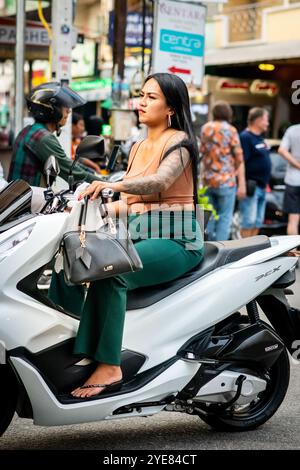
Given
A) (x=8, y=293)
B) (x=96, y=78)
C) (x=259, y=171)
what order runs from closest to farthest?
(x=8, y=293), (x=259, y=171), (x=96, y=78)

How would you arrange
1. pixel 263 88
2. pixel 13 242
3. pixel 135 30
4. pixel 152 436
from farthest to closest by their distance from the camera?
pixel 263 88 → pixel 135 30 → pixel 152 436 → pixel 13 242

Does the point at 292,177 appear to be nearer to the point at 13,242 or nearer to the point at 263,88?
the point at 13,242

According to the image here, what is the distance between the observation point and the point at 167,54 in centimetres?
1127

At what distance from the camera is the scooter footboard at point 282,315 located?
17.1 feet

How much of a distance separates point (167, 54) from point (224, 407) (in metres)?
6.89

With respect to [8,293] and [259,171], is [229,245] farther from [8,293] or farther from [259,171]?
[259,171]

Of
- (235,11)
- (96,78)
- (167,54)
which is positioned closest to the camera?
(167,54)

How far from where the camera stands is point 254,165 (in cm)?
1217

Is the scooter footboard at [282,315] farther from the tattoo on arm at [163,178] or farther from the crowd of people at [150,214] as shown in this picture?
the tattoo on arm at [163,178]

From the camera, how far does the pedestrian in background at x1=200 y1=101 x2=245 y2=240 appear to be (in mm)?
11664

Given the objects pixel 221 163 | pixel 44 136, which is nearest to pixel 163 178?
pixel 44 136

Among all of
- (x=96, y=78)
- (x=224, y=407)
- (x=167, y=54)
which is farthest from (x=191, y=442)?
(x=96, y=78)

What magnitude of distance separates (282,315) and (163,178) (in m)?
1.08

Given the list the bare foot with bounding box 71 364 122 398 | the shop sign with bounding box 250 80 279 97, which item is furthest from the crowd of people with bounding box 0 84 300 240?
the shop sign with bounding box 250 80 279 97
